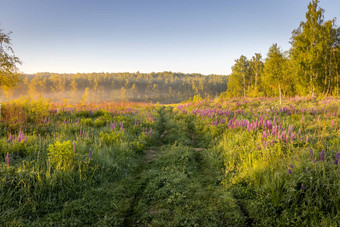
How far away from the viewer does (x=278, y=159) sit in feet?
13.8

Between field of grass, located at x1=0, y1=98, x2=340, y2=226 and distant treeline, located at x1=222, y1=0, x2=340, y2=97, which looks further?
distant treeline, located at x1=222, y1=0, x2=340, y2=97

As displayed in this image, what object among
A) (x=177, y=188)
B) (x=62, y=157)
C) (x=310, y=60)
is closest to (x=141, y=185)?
(x=177, y=188)

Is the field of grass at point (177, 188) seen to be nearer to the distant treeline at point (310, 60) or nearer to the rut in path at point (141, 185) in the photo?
the rut in path at point (141, 185)

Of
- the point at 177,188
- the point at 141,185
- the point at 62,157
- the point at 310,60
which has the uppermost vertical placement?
the point at 310,60

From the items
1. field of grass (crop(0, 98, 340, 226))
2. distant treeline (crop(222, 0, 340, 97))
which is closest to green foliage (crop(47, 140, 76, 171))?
field of grass (crop(0, 98, 340, 226))

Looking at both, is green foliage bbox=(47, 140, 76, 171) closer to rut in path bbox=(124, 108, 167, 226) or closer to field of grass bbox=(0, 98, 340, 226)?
field of grass bbox=(0, 98, 340, 226)

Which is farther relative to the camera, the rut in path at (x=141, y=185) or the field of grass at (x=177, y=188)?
the rut in path at (x=141, y=185)

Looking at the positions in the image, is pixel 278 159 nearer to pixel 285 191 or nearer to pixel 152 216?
pixel 285 191

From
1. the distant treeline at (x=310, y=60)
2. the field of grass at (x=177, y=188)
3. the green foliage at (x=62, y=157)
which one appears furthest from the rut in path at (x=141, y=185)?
the distant treeline at (x=310, y=60)

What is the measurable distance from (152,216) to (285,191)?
2582 mm

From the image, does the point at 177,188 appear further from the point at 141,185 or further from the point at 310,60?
the point at 310,60

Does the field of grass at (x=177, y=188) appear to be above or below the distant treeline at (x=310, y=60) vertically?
below

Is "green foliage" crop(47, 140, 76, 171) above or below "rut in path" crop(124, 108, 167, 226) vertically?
above

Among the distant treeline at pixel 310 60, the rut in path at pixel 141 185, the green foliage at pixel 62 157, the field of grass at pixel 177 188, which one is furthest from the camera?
the distant treeline at pixel 310 60
